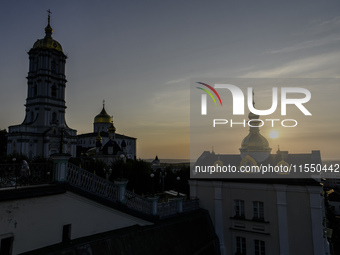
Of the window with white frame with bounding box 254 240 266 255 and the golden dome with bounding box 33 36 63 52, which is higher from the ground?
the golden dome with bounding box 33 36 63 52

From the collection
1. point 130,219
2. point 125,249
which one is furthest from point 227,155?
point 125,249

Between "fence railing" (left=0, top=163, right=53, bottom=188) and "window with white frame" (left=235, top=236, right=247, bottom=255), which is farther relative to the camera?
"window with white frame" (left=235, top=236, right=247, bottom=255)

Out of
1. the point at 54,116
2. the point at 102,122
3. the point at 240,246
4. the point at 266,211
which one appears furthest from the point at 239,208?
the point at 102,122

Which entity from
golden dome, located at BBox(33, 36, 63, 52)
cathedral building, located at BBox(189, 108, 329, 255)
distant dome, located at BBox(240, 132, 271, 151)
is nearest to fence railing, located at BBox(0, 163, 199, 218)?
cathedral building, located at BBox(189, 108, 329, 255)

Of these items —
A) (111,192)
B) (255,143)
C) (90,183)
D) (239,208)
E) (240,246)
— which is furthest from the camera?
(255,143)

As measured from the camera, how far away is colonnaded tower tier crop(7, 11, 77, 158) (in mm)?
58281

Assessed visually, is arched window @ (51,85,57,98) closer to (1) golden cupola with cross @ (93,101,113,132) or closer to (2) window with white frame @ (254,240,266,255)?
(1) golden cupola with cross @ (93,101,113,132)

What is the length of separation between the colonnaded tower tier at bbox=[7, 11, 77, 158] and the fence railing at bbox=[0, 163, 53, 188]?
51.7 m

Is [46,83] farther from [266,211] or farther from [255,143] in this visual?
[266,211]

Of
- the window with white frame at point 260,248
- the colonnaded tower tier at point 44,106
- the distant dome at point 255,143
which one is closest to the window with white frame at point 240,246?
the window with white frame at point 260,248

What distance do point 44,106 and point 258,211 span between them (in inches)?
2275

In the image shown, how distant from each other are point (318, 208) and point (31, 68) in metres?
69.0

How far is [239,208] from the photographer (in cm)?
1797

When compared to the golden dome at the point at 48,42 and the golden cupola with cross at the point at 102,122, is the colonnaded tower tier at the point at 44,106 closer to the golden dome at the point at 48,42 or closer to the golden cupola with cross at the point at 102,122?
the golden dome at the point at 48,42
